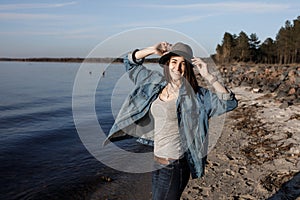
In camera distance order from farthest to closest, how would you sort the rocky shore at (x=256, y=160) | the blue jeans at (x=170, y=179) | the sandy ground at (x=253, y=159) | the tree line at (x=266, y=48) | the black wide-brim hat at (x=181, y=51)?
the tree line at (x=266, y=48) < the sandy ground at (x=253, y=159) < the rocky shore at (x=256, y=160) < the blue jeans at (x=170, y=179) < the black wide-brim hat at (x=181, y=51)

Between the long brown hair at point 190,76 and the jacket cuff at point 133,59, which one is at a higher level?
the jacket cuff at point 133,59

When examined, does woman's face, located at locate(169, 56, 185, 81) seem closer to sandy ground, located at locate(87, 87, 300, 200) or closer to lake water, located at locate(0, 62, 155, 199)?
lake water, located at locate(0, 62, 155, 199)

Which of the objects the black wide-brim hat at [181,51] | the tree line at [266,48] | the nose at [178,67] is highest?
the tree line at [266,48]

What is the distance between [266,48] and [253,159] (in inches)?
2619

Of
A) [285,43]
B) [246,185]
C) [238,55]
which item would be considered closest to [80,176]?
[246,185]

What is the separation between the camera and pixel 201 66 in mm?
2934

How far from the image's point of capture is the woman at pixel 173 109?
296 centimetres

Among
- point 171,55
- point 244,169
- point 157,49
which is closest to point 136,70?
point 157,49

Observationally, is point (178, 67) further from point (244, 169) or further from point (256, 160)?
point (256, 160)

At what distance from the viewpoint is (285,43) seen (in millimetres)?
57406

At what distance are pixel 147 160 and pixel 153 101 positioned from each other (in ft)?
21.0

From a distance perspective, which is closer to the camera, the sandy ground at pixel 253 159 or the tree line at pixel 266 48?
the sandy ground at pixel 253 159

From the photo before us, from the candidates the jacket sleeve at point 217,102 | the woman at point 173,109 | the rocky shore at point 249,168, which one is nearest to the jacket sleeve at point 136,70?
the woman at point 173,109

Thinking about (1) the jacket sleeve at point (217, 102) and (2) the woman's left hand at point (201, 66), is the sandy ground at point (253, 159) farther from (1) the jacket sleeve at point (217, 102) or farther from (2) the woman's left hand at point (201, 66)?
(2) the woman's left hand at point (201, 66)
